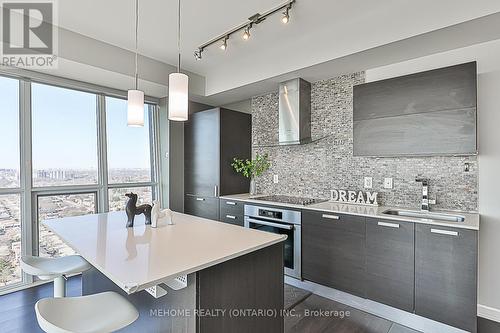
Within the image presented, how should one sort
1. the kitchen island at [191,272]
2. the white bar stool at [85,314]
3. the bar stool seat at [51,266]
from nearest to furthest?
the white bar stool at [85,314] → the kitchen island at [191,272] → the bar stool seat at [51,266]

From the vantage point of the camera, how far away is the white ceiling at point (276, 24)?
7.35ft

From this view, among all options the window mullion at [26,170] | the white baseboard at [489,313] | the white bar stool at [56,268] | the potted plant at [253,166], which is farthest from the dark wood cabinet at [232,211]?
the white baseboard at [489,313]

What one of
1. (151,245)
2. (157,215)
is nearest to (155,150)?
(157,215)

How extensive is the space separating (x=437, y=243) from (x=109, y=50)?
12.4 ft

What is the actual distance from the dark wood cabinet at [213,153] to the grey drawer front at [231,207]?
0.14 m

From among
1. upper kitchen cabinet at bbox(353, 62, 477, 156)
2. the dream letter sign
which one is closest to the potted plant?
the dream letter sign

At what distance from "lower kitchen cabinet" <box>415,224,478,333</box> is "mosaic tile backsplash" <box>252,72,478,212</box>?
641 millimetres

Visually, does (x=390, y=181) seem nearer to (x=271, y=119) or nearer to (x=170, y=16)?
(x=271, y=119)

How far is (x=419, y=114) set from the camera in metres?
2.44

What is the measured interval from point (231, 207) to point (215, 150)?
0.88 meters

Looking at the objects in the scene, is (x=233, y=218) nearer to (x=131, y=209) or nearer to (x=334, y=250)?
(x=334, y=250)

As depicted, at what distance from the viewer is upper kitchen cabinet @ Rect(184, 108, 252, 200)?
388cm

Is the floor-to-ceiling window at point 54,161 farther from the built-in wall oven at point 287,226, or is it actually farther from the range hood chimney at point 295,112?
the range hood chimney at point 295,112

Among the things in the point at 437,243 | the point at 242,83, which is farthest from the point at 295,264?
the point at 242,83
